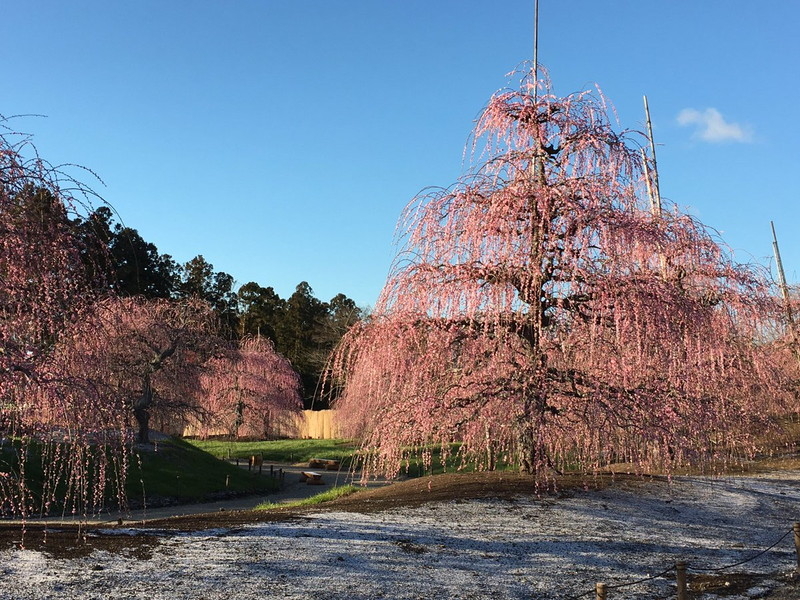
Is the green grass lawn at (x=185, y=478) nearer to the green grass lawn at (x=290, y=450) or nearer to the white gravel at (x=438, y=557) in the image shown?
the green grass lawn at (x=290, y=450)

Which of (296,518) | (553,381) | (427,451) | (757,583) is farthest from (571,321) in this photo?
(296,518)

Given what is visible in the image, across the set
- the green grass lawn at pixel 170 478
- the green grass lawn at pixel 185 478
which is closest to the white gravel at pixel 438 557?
the green grass lawn at pixel 170 478

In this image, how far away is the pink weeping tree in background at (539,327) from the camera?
1072cm

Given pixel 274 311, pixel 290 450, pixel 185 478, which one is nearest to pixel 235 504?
pixel 185 478

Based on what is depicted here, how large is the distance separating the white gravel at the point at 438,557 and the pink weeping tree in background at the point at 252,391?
88.3 ft

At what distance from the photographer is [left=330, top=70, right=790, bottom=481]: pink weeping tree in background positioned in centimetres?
1072

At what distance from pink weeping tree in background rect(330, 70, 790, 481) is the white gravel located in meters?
1.21

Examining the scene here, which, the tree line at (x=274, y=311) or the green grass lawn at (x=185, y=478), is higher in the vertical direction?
the tree line at (x=274, y=311)

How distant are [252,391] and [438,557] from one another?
101 feet

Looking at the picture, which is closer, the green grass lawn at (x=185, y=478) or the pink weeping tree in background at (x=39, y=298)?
the pink weeping tree in background at (x=39, y=298)

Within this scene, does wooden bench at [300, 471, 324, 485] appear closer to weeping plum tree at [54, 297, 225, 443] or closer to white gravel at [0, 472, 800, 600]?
weeping plum tree at [54, 297, 225, 443]

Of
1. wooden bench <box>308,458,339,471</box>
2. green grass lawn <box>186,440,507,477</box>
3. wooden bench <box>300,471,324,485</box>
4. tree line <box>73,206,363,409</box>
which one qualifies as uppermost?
tree line <box>73,206,363,409</box>

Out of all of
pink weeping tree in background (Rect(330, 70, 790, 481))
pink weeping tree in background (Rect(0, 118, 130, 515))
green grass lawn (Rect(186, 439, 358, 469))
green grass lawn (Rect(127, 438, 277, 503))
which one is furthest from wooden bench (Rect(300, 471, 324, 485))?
pink weeping tree in background (Rect(0, 118, 130, 515))

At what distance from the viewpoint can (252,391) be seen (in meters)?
37.8
